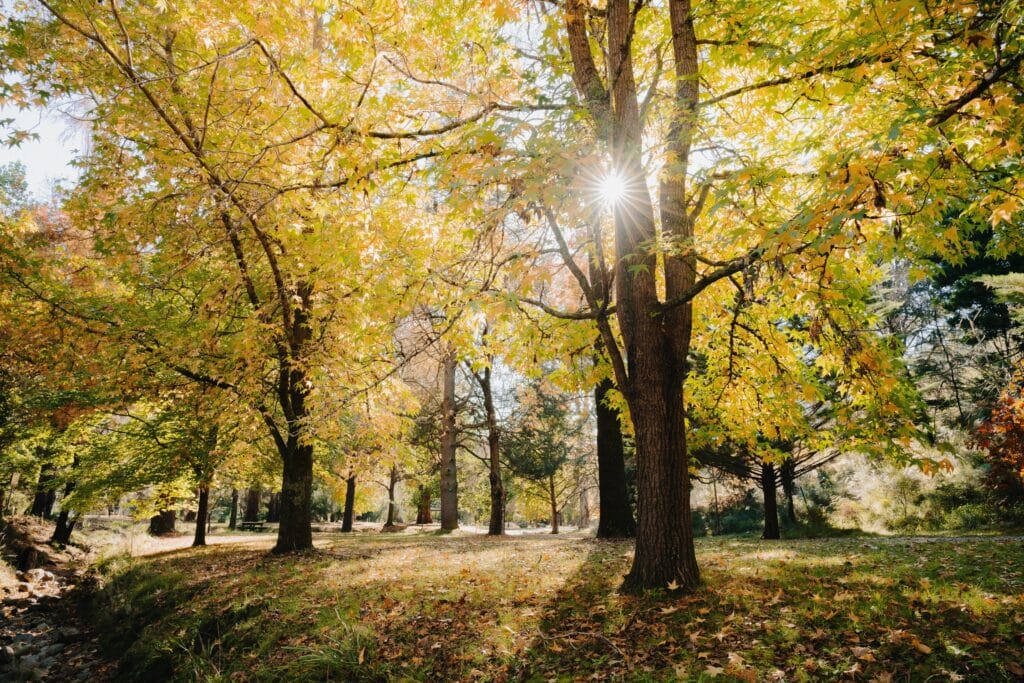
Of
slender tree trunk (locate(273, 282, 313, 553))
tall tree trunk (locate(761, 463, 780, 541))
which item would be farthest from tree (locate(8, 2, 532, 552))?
tall tree trunk (locate(761, 463, 780, 541))

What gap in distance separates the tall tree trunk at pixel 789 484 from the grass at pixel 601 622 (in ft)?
14.7

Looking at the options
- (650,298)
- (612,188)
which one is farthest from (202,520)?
(612,188)

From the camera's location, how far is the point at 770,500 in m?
12.9

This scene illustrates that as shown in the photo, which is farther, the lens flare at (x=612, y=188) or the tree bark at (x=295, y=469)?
the tree bark at (x=295, y=469)

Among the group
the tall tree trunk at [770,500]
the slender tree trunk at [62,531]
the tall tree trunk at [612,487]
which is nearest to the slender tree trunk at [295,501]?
the tall tree trunk at [612,487]

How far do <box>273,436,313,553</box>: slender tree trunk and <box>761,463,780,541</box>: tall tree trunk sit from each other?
11377 millimetres

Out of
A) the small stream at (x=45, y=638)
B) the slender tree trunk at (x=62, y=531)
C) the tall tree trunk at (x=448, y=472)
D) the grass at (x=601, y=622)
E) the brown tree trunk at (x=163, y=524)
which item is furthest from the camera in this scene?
the brown tree trunk at (x=163, y=524)

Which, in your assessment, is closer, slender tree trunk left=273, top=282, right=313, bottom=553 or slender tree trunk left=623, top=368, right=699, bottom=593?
slender tree trunk left=623, top=368, right=699, bottom=593

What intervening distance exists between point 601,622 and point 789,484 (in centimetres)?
1285

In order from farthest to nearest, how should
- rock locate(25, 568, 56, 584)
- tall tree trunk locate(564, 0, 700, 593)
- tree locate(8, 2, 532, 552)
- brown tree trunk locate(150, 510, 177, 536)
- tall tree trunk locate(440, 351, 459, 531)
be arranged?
brown tree trunk locate(150, 510, 177, 536) < tall tree trunk locate(440, 351, 459, 531) < rock locate(25, 568, 56, 584) < tree locate(8, 2, 532, 552) < tall tree trunk locate(564, 0, 700, 593)

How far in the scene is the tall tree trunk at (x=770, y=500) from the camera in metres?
12.6

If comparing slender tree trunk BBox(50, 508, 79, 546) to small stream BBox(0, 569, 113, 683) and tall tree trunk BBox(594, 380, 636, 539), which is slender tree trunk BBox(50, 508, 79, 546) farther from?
tall tree trunk BBox(594, 380, 636, 539)

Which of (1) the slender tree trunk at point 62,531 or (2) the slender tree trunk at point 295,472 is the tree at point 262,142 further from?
(1) the slender tree trunk at point 62,531

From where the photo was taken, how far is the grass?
11.8 ft
